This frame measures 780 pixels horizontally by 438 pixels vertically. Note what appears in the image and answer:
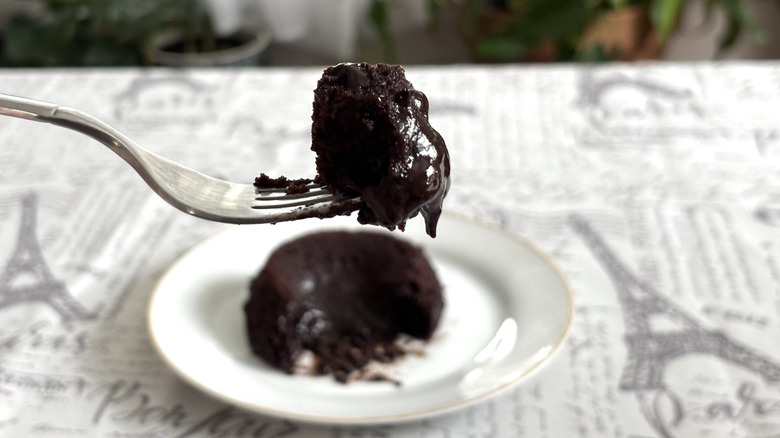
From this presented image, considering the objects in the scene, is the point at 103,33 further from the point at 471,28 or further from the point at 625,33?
the point at 625,33

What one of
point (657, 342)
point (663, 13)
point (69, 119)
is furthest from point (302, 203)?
point (663, 13)

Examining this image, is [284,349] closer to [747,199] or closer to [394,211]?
[394,211]

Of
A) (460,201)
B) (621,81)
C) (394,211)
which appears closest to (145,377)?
(394,211)

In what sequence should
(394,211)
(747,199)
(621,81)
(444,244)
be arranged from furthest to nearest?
(621,81)
(747,199)
(444,244)
(394,211)

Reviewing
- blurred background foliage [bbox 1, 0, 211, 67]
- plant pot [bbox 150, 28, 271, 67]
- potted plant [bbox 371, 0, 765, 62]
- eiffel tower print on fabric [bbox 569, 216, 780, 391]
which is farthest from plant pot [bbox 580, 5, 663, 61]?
eiffel tower print on fabric [bbox 569, 216, 780, 391]

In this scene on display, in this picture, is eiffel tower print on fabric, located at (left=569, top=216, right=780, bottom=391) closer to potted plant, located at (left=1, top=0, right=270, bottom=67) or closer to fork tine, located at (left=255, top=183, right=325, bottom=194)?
fork tine, located at (left=255, top=183, right=325, bottom=194)
